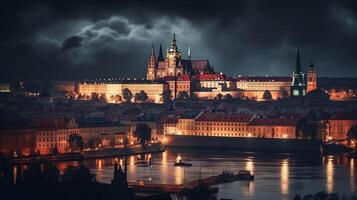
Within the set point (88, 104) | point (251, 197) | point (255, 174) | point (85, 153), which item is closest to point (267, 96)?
point (88, 104)

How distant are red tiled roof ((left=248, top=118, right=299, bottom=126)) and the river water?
346cm

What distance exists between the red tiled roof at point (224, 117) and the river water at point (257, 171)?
16.3 feet

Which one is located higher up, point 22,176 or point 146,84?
point 146,84

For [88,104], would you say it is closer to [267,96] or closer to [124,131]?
[267,96]

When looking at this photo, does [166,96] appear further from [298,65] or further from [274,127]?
[274,127]

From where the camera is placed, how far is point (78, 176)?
79.9ft

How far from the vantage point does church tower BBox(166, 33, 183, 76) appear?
2852 inches

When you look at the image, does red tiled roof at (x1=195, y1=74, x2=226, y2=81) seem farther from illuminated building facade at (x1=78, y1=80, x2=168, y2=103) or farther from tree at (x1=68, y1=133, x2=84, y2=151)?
tree at (x1=68, y1=133, x2=84, y2=151)

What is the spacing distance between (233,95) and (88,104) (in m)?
13.2

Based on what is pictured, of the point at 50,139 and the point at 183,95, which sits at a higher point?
the point at 183,95

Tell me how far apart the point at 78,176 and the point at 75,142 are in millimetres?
12431

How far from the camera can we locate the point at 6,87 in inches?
2459

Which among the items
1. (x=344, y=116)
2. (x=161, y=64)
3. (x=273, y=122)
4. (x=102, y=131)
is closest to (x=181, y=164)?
(x=102, y=131)

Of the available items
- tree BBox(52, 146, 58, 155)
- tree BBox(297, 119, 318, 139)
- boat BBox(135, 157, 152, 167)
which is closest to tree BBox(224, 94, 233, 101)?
tree BBox(297, 119, 318, 139)
